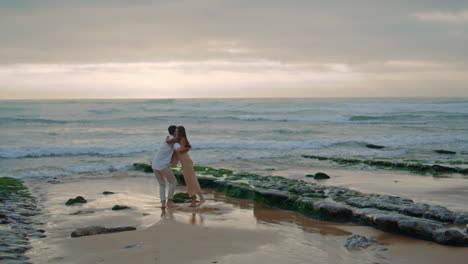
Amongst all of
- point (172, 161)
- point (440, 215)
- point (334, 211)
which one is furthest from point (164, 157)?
point (440, 215)

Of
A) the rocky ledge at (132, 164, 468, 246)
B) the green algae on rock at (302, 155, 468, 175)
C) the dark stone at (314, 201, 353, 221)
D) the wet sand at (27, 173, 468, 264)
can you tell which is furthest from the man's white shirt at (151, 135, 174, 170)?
the green algae on rock at (302, 155, 468, 175)

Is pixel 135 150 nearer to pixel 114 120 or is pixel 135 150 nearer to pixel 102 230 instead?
pixel 102 230

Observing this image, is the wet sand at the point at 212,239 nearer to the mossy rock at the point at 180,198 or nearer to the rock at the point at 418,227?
the rock at the point at 418,227

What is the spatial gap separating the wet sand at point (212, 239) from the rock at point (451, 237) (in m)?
0.13

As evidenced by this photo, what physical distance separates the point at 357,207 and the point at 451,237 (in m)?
2.11

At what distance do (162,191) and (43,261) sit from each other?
3290 mm

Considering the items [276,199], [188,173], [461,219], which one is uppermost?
[188,173]

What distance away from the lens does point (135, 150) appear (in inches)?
758

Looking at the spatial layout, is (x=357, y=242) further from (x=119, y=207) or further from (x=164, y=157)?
(x=119, y=207)

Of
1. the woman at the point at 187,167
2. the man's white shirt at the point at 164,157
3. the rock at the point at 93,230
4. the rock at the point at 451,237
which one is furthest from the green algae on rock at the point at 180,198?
the rock at the point at 451,237

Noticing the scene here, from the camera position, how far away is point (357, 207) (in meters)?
7.19

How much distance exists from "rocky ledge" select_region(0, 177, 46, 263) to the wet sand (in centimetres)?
18

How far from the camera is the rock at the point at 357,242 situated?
531 cm

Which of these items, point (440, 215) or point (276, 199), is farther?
point (276, 199)
